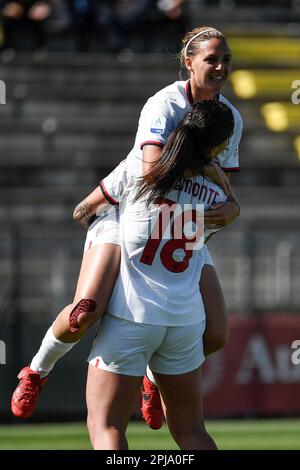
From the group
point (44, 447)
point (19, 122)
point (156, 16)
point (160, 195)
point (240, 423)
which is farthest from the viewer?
point (156, 16)

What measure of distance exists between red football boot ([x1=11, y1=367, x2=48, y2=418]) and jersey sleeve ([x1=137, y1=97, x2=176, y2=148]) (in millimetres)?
1252

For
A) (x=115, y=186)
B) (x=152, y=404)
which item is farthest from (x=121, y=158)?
(x=115, y=186)

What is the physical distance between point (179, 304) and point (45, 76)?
36.8ft

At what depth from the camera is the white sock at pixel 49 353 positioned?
513 centimetres

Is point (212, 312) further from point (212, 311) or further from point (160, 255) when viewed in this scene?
point (160, 255)

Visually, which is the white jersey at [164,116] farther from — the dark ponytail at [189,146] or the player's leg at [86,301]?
the player's leg at [86,301]

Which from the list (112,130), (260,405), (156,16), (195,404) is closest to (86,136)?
(112,130)

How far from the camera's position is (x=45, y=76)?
15523 mm

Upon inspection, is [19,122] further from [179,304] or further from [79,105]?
[179,304]

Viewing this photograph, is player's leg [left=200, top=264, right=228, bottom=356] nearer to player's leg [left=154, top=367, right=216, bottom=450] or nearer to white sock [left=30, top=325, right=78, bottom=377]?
player's leg [left=154, top=367, right=216, bottom=450]

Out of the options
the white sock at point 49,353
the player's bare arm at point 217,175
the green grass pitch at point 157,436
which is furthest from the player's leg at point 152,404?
the green grass pitch at point 157,436

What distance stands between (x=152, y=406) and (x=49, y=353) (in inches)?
23.2

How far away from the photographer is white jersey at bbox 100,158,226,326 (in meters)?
4.66

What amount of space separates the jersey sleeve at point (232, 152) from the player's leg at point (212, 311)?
49 cm
